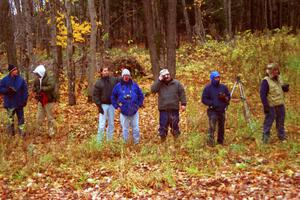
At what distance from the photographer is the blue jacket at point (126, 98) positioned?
390 inches

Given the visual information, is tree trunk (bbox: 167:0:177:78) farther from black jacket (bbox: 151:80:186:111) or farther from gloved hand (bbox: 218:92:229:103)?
gloved hand (bbox: 218:92:229:103)

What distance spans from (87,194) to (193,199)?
6.41 feet

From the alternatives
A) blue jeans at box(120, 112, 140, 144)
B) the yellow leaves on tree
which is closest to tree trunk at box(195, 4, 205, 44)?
the yellow leaves on tree

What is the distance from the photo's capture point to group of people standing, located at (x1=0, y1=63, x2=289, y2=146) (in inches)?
371

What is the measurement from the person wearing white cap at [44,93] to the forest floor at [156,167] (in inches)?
15.7

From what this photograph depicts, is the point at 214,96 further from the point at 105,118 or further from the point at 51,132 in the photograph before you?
the point at 51,132

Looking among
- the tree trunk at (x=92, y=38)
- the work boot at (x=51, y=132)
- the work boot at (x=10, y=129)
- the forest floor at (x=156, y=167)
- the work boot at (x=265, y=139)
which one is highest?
the tree trunk at (x=92, y=38)

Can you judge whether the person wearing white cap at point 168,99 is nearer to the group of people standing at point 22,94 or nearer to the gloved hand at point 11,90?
the group of people standing at point 22,94

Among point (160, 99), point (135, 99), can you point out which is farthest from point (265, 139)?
point (135, 99)

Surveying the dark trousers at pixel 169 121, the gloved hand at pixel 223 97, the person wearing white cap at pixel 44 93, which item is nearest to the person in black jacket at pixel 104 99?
the dark trousers at pixel 169 121

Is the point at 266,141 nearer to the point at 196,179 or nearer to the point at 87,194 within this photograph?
the point at 196,179

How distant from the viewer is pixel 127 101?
389 inches

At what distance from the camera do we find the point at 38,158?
29.2ft

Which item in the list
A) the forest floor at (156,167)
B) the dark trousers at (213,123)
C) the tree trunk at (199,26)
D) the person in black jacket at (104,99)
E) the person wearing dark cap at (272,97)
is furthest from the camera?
the tree trunk at (199,26)
